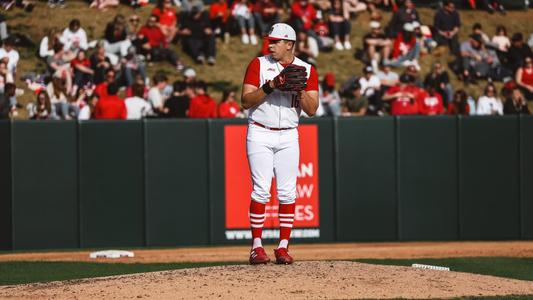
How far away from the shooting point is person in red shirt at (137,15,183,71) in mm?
21141

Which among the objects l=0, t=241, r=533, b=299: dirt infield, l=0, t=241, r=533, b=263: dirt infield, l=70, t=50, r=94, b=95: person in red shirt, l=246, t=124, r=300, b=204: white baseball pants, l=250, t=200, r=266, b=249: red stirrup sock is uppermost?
l=70, t=50, r=94, b=95: person in red shirt

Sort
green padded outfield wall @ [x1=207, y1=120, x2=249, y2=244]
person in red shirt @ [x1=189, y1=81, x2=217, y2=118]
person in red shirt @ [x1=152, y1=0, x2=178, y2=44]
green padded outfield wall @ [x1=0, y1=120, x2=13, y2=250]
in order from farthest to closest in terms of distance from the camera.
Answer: person in red shirt @ [x1=152, y1=0, x2=178, y2=44]
person in red shirt @ [x1=189, y1=81, x2=217, y2=118]
green padded outfield wall @ [x1=207, y1=120, x2=249, y2=244]
green padded outfield wall @ [x1=0, y1=120, x2=13, y2=250]

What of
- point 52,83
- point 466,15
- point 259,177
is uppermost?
point 466,15

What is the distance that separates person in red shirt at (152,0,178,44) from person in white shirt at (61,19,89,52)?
173 cm

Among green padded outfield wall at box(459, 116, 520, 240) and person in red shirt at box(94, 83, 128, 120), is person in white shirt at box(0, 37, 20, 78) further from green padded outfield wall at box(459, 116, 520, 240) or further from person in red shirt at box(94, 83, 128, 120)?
green padded outfield wall at box(459, 116, 520, 240)

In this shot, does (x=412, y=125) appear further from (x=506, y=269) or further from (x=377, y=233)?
(x=506, y=269)

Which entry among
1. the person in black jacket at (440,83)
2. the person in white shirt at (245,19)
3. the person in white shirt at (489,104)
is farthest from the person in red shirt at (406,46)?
the person in white shirt at (245,19)

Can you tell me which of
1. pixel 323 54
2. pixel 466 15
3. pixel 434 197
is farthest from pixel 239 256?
pixel 466 15

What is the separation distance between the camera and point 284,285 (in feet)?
29.6

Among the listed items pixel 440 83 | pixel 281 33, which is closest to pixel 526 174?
pixel 440 83

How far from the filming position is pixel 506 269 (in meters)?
13.1

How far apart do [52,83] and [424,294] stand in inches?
453

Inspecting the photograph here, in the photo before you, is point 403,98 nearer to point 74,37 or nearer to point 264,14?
point 264,14

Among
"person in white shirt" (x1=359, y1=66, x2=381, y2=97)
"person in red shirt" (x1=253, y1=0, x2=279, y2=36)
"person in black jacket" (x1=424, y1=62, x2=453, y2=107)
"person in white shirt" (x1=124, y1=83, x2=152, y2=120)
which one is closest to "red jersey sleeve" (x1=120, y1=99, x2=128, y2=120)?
"person in white shirt" (x1=124, y1=83, x2=152, y2=120)
